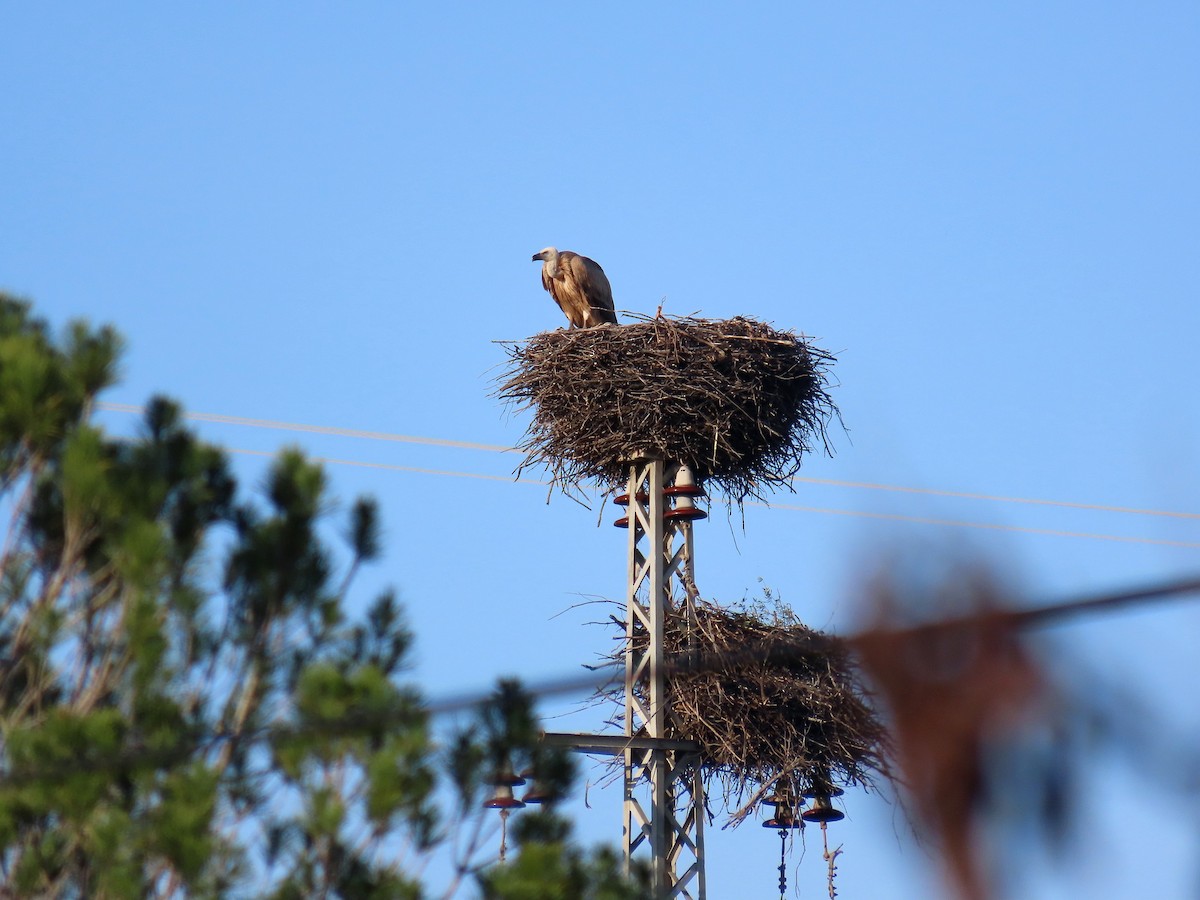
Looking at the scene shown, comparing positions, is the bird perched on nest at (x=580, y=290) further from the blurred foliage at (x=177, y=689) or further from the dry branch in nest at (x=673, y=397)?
the blurred foliage at (x=177, y=689)

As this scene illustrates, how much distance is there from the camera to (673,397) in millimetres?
12523

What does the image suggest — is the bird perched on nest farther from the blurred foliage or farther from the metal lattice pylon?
the blurred foliage

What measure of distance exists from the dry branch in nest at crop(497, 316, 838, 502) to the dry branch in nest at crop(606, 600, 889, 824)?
4.24 feet

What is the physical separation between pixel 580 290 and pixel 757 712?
15.0 ft

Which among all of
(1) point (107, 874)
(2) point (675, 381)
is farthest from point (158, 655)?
(2) point (675, 381)

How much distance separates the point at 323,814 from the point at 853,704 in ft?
11.0

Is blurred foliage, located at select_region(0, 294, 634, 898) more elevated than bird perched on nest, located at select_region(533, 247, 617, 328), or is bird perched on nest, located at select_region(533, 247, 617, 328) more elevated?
bird perched on nest, located at select_region(533, 247, 617, 328)

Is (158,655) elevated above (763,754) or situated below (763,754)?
below

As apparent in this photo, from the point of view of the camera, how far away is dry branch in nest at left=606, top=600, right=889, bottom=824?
41.7 ft

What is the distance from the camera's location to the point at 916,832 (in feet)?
6.41

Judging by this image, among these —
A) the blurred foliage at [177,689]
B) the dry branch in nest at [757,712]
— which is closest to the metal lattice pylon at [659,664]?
the dry branch in nest at [757,712]

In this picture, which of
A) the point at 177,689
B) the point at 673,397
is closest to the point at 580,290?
the point at 673,397

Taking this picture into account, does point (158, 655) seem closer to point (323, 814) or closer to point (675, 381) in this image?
point (323, 814)

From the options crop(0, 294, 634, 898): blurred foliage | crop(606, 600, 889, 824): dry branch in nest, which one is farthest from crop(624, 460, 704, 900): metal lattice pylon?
crop(0, 294, 634, 898): blurred foliage
